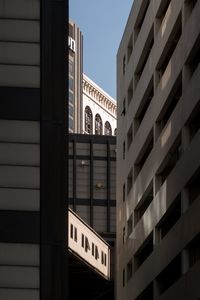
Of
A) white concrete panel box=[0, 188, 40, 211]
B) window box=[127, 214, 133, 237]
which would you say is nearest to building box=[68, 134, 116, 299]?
window box=[127, 214, 133, 237]

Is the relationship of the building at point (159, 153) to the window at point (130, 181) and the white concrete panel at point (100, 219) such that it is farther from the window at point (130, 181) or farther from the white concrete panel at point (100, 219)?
the white concrete panel at point (100, 219)

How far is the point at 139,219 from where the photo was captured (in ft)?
233

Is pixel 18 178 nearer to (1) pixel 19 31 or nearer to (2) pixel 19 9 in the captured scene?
(1) pixel 19 31

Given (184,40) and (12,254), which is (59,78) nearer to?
(12,254)

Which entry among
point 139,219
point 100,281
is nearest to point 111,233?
point 100,281

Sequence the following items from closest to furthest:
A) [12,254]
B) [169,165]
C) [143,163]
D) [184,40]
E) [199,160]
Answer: [12,254] → [199,160] → [184,40] → [169,165] → [143,163]

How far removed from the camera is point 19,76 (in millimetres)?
34969

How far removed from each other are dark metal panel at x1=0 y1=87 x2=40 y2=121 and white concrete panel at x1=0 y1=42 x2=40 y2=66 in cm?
85

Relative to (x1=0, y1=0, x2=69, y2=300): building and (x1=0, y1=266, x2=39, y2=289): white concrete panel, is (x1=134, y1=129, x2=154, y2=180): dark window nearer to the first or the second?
(x1=0, y1=0, x2=69, y2=300): building

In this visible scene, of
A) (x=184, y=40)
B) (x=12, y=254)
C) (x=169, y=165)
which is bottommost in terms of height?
(x=12, y=254)

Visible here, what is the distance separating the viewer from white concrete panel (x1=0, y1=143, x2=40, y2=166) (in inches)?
1335

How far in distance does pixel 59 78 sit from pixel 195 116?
1980cm

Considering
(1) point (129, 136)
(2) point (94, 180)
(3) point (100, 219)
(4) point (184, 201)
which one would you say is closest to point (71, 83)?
(2) point (94, 180)

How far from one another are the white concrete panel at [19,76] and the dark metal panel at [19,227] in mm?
4064
